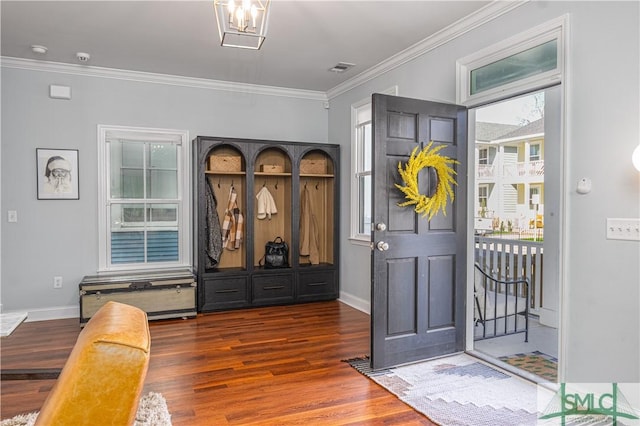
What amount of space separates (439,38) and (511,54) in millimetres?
837

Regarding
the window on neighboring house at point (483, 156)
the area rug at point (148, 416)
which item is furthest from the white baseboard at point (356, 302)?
the window on neighboring house at point (483, 156)

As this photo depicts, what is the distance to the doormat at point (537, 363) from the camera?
10.9 feet

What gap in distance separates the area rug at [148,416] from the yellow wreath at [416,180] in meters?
2.05

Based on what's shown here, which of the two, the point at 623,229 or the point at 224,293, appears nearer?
the point at 623,229

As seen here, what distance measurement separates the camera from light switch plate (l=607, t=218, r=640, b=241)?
2455mm

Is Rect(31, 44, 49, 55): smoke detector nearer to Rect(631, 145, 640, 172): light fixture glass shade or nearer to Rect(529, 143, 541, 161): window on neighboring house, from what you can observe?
Rect(631, 145, 640, 172): light fixture glass shade

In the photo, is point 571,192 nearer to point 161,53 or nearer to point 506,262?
point 506,262

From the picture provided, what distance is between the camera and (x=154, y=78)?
16.9ft

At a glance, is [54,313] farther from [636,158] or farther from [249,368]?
[636,158]

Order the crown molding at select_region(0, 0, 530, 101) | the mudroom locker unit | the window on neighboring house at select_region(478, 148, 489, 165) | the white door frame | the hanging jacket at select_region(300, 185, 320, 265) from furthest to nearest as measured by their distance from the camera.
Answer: the window on neighboring house at select_region(478, 148, 489, 165)
the hanging jacket at select_region(300, 185, 320, 265)
the mudroom locker unit
the crown molding at select_region(0, 0, 530, 101)
the white door frame

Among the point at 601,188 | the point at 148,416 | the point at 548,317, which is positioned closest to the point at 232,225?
the point at 148,416

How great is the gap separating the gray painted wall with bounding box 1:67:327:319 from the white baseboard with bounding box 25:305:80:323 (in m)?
0.01

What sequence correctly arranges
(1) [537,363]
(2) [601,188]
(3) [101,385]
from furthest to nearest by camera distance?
(1) [537,363] → (2) [601,188] → (3) [101,385]

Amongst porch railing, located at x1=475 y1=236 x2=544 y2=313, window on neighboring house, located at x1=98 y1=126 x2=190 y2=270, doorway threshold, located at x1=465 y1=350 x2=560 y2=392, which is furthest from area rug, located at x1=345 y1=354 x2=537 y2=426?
window on neighboring house, located at x1=98 y1=126 x2=190 y2=270
